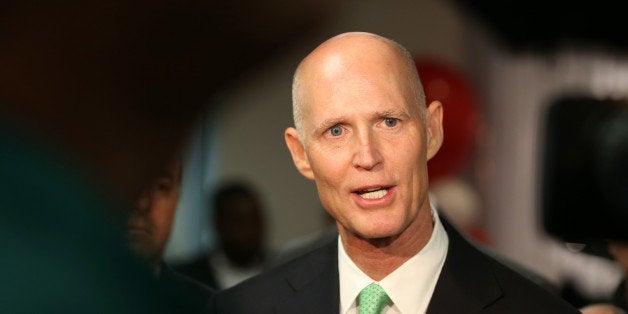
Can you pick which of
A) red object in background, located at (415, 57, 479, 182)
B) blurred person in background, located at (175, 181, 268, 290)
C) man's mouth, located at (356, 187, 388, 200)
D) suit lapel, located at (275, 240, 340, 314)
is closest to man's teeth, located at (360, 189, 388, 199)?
man's mouth, located at (356, 187, 388, 200)

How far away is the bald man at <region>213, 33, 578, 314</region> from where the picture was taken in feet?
2.66

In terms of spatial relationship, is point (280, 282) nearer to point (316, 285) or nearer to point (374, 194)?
point (316, 285)

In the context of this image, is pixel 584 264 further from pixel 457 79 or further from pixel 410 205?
pixel 457 79

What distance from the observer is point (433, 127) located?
88cm

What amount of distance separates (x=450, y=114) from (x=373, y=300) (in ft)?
4.45

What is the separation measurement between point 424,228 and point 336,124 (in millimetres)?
127

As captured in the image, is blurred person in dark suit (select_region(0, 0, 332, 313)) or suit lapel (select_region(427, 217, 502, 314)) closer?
blurred person in dark suit (select_region(0, 0, 332, 313))

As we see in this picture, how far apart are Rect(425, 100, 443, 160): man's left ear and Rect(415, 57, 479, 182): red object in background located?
107 cm

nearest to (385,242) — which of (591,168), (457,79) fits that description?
(591,168)

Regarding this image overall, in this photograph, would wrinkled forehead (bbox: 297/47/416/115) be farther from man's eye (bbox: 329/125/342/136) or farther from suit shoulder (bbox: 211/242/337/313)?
suit shoulder (bbox: 211/242/337/313)

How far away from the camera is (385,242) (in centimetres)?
86

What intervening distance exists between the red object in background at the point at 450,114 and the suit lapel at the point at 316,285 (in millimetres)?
1042

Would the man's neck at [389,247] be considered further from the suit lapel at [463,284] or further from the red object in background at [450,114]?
the red object in background at [450,114]

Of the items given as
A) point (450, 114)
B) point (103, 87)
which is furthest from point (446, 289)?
point (450, 114)
